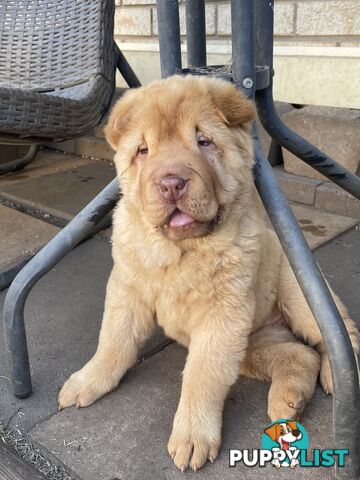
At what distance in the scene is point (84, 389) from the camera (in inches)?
73.1

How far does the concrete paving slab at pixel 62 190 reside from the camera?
3.69m

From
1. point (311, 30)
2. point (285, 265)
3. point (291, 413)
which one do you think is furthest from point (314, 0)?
point (291, 413)

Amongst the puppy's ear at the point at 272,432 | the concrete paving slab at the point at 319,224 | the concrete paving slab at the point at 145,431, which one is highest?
the puppy's ear at the point at 272,432

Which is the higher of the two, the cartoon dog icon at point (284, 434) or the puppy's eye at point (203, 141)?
the puppy's eye at point (203, 141)

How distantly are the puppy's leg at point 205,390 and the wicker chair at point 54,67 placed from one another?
1.21m

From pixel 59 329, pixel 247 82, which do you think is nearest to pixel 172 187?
pixel 247 82

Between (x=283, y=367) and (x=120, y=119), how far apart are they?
0.98 meters

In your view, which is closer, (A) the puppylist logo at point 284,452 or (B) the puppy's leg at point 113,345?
(A) the puppylist logo at point 284,452

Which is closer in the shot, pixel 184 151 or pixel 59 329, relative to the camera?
pixel 184 151

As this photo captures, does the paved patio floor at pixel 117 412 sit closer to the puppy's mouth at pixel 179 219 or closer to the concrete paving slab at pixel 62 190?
the puppy's mouth at pixel 179 219

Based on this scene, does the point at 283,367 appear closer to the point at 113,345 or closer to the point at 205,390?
the point at 205,390

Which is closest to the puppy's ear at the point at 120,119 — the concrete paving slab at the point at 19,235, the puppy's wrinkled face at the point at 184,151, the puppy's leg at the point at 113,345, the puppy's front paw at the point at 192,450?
the puppy's wrinkled face at the point at 184,151

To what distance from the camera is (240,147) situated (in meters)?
1.71

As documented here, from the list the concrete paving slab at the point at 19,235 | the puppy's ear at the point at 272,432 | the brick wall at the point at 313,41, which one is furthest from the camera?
the brick wall at the point at 313,41
